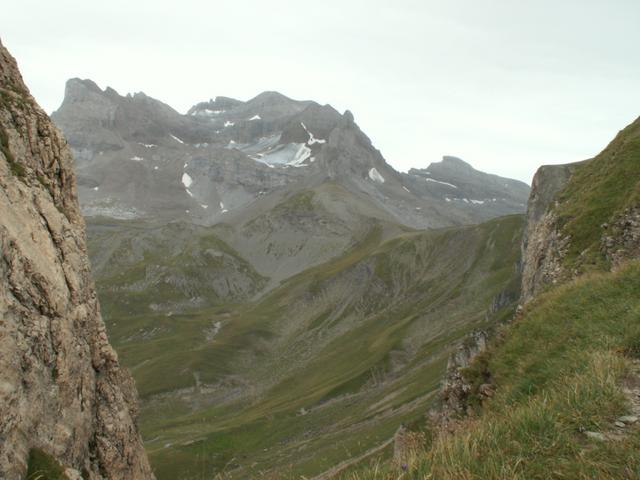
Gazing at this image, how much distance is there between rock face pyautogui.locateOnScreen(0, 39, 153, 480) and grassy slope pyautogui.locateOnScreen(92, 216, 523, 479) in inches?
531

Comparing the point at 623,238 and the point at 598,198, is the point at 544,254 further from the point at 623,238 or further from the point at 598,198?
the point at 623,238

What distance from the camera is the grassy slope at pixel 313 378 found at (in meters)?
81.8

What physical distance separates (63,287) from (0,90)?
14.8m

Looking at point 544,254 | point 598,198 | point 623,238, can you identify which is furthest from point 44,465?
point 598,198

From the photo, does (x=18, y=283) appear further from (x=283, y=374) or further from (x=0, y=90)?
(x=283, y=374)

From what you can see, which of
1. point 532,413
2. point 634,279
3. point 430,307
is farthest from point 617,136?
point 430,307

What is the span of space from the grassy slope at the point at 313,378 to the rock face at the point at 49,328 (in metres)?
13.5

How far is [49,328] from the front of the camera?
1093 inches

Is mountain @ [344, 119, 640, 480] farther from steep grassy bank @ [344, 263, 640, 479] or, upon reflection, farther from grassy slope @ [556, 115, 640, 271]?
grassy slope @ [556, 115, 640, 271]

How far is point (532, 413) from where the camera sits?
8539mm

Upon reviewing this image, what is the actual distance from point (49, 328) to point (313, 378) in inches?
4250

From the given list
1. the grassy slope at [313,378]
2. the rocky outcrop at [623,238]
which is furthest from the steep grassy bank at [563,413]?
the grassy slope at [313,378]

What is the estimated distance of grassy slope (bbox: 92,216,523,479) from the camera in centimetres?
8175

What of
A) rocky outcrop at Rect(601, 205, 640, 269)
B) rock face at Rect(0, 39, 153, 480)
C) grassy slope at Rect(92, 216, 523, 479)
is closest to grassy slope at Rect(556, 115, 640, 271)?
rocky outcrop at Rect(601, 205, 640, 269)
